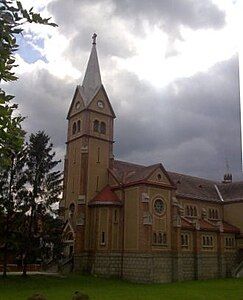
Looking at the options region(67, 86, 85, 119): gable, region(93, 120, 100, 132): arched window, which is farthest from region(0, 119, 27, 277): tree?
region(67, 86, 85, 119): gable

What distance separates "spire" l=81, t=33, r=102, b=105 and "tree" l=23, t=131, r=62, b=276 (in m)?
11.4

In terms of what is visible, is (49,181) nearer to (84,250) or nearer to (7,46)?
(84,250)

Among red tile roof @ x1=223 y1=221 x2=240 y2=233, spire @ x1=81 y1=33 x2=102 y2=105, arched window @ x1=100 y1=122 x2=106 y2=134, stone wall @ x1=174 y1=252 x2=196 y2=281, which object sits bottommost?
stone wall @ x1=174 y1=252 x2=196 y2=281

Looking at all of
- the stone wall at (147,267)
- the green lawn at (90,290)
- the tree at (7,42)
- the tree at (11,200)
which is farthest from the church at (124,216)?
the tree at (7,42)

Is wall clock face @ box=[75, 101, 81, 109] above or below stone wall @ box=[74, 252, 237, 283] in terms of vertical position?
above

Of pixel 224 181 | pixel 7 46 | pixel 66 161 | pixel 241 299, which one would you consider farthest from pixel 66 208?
pixel 7 46

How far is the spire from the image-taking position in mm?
54531

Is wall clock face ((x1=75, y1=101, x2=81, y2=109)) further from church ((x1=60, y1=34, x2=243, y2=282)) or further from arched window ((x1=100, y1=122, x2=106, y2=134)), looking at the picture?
arched window ((x1=100, y1=122, x2=106, y2=134))

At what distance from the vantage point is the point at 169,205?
4844cm

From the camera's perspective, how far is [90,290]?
33.9 metres

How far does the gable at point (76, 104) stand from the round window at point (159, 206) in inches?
639

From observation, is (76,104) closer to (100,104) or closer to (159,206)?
(100,104)

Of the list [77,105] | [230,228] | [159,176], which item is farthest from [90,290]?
[230,228]

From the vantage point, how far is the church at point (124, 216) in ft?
149
